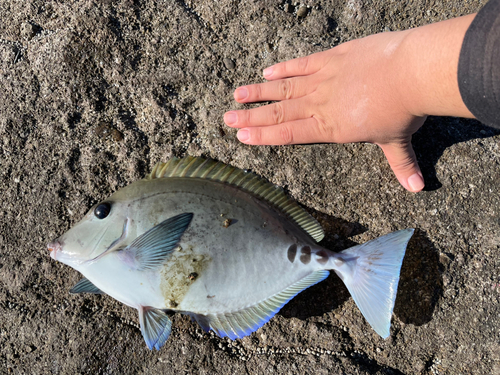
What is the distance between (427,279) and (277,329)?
0.84 metres

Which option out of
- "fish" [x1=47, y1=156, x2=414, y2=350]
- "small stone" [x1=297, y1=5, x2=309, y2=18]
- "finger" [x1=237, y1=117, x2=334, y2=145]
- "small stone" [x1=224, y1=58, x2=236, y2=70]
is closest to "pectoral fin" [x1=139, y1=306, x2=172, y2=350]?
"fish" [x1=47, y1=156, x2=414, y2=350]

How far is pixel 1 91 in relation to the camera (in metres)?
1.86

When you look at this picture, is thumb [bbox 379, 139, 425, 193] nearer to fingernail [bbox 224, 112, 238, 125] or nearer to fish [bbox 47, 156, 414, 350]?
fish [bbox 47, 156, 414, 350]

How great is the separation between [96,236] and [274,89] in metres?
1.17

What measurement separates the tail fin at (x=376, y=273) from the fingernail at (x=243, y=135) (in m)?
0.77

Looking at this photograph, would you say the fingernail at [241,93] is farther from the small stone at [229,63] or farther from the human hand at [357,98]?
the small stone at [229,63]

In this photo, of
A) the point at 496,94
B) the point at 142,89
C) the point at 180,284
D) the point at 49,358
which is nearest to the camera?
the point at 496,94

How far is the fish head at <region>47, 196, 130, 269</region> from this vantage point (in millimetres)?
1533

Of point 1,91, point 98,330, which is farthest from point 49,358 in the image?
point 1,91

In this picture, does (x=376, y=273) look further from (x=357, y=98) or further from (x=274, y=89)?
(x=274, y=89)

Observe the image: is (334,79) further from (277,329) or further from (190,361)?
(190,361)

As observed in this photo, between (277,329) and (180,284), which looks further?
(277,329)

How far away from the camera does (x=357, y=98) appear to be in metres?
1.68

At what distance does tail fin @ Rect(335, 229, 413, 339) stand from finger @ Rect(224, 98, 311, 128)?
0.78 m
